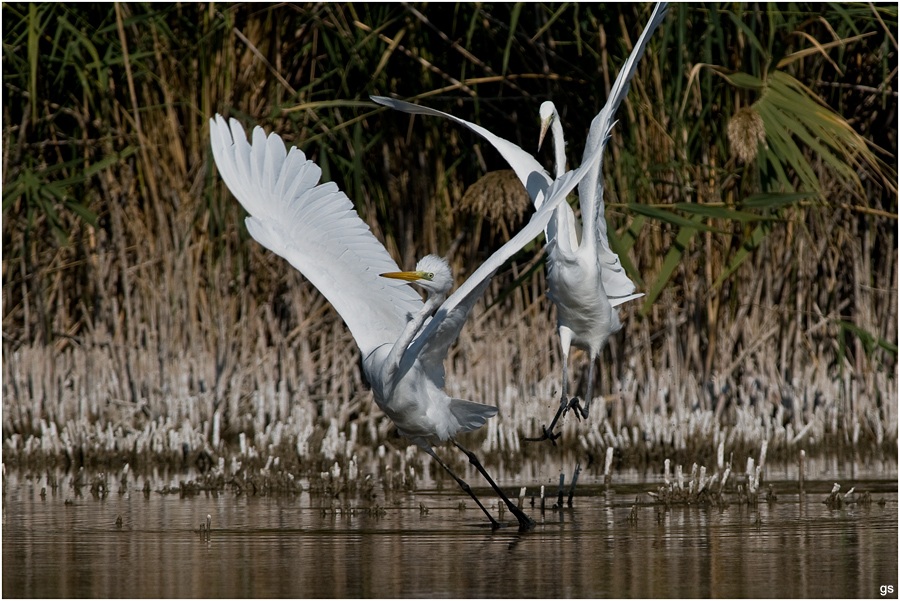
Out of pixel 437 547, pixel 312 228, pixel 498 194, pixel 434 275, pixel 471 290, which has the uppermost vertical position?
pixel 498 194

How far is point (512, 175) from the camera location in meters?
7.11

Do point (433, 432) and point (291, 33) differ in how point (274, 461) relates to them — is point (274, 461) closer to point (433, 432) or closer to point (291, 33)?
point (433, 432)

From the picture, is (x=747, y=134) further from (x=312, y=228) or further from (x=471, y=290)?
(x=471, y=290)

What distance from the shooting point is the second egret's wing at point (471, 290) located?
4.66m

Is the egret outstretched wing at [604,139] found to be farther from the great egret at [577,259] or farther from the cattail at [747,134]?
the cattail at [747,134]

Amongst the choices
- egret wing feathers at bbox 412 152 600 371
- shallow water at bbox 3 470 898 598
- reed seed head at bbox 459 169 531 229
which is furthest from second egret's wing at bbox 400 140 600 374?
reed seed head at bbox 459 169 531 229

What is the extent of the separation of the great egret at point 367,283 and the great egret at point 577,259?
517 mm

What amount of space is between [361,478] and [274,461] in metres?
0.58

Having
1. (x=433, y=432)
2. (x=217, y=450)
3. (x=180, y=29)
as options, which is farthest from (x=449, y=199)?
(x=433, y=432)

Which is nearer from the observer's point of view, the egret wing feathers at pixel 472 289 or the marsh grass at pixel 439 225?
the egret wing feathers at pixel 472 289

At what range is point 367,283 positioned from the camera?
6.07 meters

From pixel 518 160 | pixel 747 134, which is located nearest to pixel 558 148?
pixel 518 160

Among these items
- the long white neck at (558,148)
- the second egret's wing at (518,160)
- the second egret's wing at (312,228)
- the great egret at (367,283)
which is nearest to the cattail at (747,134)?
the long white neck at (558,148)

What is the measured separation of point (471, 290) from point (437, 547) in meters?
0.92
